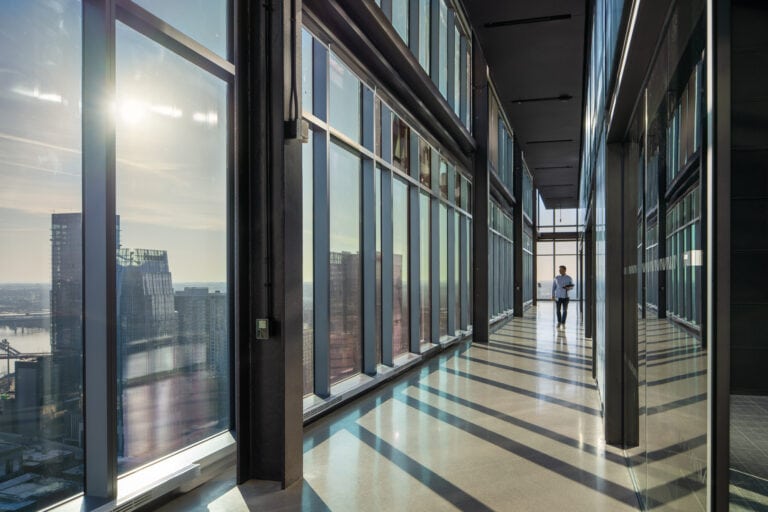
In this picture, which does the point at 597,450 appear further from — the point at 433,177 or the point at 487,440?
the point at 433,177

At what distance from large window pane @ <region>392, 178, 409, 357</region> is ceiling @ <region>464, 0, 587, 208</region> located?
13.5ft

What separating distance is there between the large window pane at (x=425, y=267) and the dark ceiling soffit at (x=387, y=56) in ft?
4.93

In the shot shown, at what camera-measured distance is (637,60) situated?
3.15 metres

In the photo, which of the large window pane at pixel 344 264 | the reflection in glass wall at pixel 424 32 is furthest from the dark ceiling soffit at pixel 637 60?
the reflection in glass wall at pixel 424 32

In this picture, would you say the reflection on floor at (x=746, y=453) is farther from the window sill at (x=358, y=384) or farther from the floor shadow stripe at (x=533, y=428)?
the window sill at (x=358, y=384)

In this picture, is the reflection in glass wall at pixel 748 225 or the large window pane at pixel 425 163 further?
the large window pane at pixel 425 163

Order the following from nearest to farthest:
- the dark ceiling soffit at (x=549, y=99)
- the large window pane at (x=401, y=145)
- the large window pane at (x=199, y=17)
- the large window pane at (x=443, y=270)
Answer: the large window pane at (x=199, y=17), the large window pane at (x=401, y=145), the large window pane at (x=443, y=270), the dark ceiling soffit at (x=549, y=99)

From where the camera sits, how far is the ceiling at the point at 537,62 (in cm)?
1114

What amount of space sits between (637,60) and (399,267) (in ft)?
23.2

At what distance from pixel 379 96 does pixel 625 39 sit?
5.54 metres

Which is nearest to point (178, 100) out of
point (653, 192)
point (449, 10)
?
point (653, 192)

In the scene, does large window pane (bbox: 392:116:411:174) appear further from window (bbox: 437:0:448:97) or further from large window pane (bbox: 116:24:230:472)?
large window pane (bbox: 116:24:230:472)

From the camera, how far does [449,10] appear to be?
40.6 ft

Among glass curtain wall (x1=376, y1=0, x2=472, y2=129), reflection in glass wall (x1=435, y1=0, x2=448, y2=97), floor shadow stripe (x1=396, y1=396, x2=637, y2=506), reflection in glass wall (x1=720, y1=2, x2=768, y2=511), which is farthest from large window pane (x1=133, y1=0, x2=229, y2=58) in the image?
reflection in glass wall (x1=435, y1=0, x2=448, y2=97)
